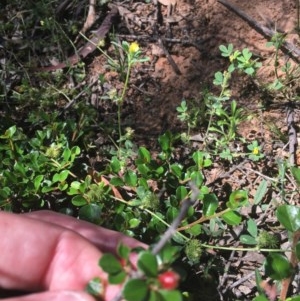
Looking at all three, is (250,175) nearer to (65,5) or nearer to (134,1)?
(134,1)

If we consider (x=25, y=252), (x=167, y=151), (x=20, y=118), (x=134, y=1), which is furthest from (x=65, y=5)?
(x=25, y=252)

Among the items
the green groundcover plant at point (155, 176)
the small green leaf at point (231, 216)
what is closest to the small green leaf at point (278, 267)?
the green groundcover plant at point (155, 176)

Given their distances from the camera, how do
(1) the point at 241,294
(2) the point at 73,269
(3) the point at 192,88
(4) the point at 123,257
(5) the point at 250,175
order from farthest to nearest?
(3) the point at 192,88 → (5) the point at 250,175 → (1) the point at 241,294 → (2) the point at 73,269 → (4) the point at 123,257

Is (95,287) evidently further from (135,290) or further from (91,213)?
(91,213)

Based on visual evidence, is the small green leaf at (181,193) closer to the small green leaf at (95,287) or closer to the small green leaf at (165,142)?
the small green leaf at (165,142)

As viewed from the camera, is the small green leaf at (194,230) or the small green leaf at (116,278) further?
the small green leaf at (194,230)

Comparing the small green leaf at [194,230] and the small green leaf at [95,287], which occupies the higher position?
the small green leaf at [95,287]

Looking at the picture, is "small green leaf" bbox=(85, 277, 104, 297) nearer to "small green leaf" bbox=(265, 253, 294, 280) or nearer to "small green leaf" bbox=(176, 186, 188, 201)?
"small green leaf" bbox=(265, 253, 294, 280)
